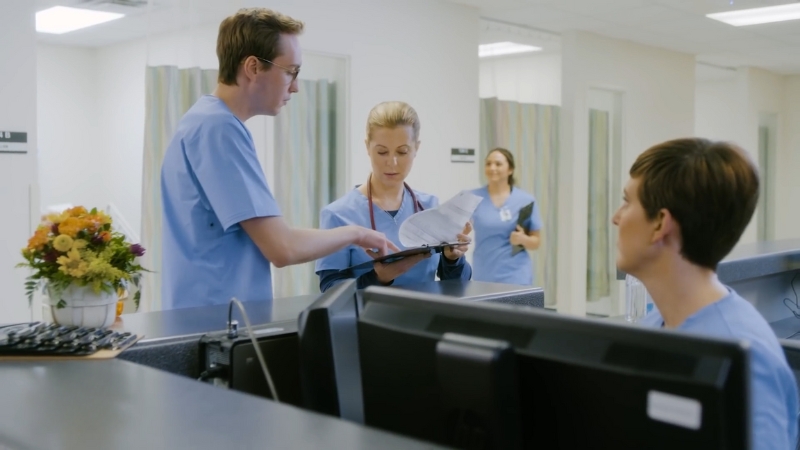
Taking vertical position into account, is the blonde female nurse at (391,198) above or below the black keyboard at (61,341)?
above

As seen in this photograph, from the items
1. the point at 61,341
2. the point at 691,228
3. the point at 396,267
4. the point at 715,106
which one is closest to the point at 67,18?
the point at 396,267

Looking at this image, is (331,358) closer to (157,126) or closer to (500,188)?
(157,126)

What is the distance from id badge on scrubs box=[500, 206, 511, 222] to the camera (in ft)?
14.5

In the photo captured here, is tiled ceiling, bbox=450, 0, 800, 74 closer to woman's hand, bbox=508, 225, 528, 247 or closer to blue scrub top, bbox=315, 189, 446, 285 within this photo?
woman's hand, bbox=508, 225, 528, 247

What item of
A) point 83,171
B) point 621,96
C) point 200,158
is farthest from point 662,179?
point 83,171

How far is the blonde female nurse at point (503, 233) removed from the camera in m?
4.38

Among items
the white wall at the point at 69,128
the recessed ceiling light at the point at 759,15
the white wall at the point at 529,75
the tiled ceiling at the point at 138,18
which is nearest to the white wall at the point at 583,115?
the white wall at the point at 529,75

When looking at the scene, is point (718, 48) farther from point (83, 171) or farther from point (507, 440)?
point (507, 440)

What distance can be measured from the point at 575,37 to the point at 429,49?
76.6 inches

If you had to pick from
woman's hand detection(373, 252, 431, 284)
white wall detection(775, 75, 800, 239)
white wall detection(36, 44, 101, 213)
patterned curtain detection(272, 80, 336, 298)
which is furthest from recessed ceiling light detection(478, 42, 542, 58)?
woman's hand detection(373, 252, 431, 284)

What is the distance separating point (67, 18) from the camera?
5.93m

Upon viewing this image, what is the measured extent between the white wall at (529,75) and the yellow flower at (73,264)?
6.55m

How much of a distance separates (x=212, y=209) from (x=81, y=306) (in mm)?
402

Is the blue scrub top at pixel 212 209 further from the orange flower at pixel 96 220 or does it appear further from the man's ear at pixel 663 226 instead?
the man's ear at pixel 663 226
